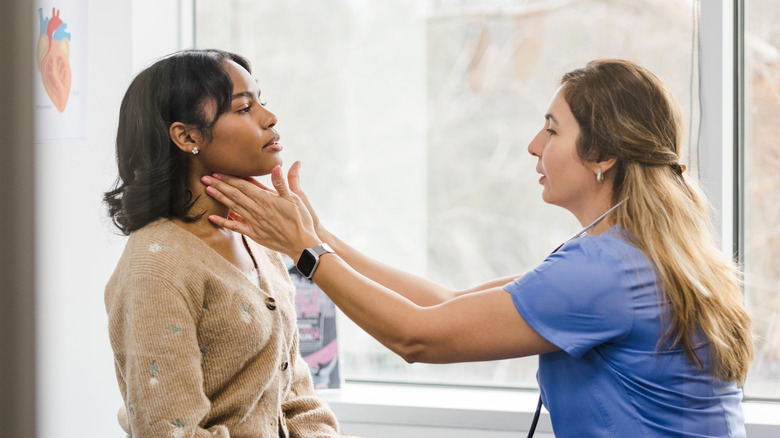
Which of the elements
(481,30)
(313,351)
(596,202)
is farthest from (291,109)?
(596,202)

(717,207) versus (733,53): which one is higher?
(733,53)

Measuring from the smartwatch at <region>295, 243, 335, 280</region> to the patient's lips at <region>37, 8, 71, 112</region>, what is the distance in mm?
775

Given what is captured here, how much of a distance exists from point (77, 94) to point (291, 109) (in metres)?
0.69

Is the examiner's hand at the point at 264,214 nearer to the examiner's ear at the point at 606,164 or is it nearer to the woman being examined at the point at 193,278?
the woman being examined at the point at 193,278

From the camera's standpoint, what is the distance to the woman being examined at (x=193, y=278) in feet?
3.64

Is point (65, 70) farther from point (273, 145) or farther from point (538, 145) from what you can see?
point (538, 145)

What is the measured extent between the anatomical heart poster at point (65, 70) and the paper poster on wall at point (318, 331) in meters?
0.69

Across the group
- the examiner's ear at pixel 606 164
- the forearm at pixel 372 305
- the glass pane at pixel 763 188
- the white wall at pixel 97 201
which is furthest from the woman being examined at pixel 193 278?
the glass pane at pixel 763 188

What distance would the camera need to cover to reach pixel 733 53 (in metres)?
1.79

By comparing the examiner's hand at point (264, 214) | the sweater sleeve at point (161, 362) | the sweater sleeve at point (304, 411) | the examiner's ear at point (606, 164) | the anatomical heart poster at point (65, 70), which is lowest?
the sweater sleeve at point (304, 411)

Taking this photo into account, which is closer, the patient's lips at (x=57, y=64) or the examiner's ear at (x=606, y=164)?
the examiner's ear at (x=606, y=164)

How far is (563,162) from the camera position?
128cm

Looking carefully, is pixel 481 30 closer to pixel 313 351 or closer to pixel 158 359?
pixel 313 351

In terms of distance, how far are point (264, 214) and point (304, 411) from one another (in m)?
0.45
